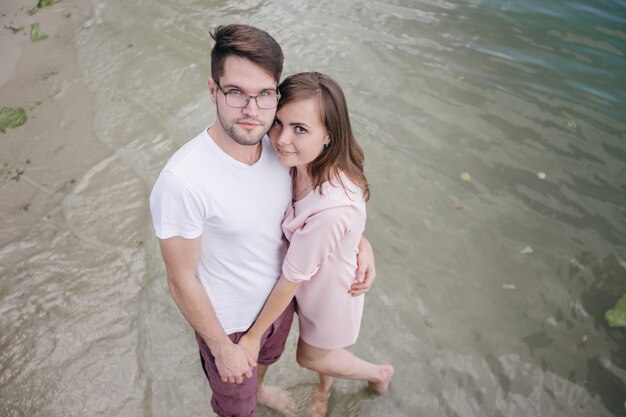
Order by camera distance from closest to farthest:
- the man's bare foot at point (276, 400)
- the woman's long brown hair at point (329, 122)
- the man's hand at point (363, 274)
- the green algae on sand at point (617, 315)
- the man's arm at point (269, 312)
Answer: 1. the woman's long brown hair at point (329, 122)
2. the man's arm at point (269, 312)
3. the man's hand at point (363, 274)
4. the man's bare foot at point (276, 400)
5. the green algae on sand at point (617, 315)

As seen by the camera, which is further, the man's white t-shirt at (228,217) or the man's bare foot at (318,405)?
the man's bare foot at (318,405)

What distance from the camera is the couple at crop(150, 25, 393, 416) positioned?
185cm

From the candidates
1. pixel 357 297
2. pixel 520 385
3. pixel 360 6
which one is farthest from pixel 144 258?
pixel 360 6

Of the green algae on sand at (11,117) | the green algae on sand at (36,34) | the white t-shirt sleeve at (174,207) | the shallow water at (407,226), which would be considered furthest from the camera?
the green algae on sand at (36,34)

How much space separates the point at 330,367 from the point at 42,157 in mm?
3854

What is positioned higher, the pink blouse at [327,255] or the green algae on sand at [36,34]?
the pink blouse at [327,255]

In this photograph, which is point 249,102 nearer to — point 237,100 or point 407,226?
point 237,100

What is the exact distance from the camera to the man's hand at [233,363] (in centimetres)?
210


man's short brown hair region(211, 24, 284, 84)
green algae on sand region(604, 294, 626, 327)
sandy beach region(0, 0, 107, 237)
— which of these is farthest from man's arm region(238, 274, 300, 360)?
green algae on sand region(604, 294, 626, 327)

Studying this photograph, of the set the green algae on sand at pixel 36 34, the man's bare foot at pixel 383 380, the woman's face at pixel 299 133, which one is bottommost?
the green algae on sand at pixel 36 34

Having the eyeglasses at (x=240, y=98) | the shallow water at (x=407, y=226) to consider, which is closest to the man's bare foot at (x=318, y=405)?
the shallow water at (x=407, y=226)

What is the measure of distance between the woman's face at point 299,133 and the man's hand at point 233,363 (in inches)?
36.1

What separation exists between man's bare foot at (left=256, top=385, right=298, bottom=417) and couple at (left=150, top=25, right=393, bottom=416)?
2.34ft

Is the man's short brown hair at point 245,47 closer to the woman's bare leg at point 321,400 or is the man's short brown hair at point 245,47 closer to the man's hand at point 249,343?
the man's hand at point 249,343
